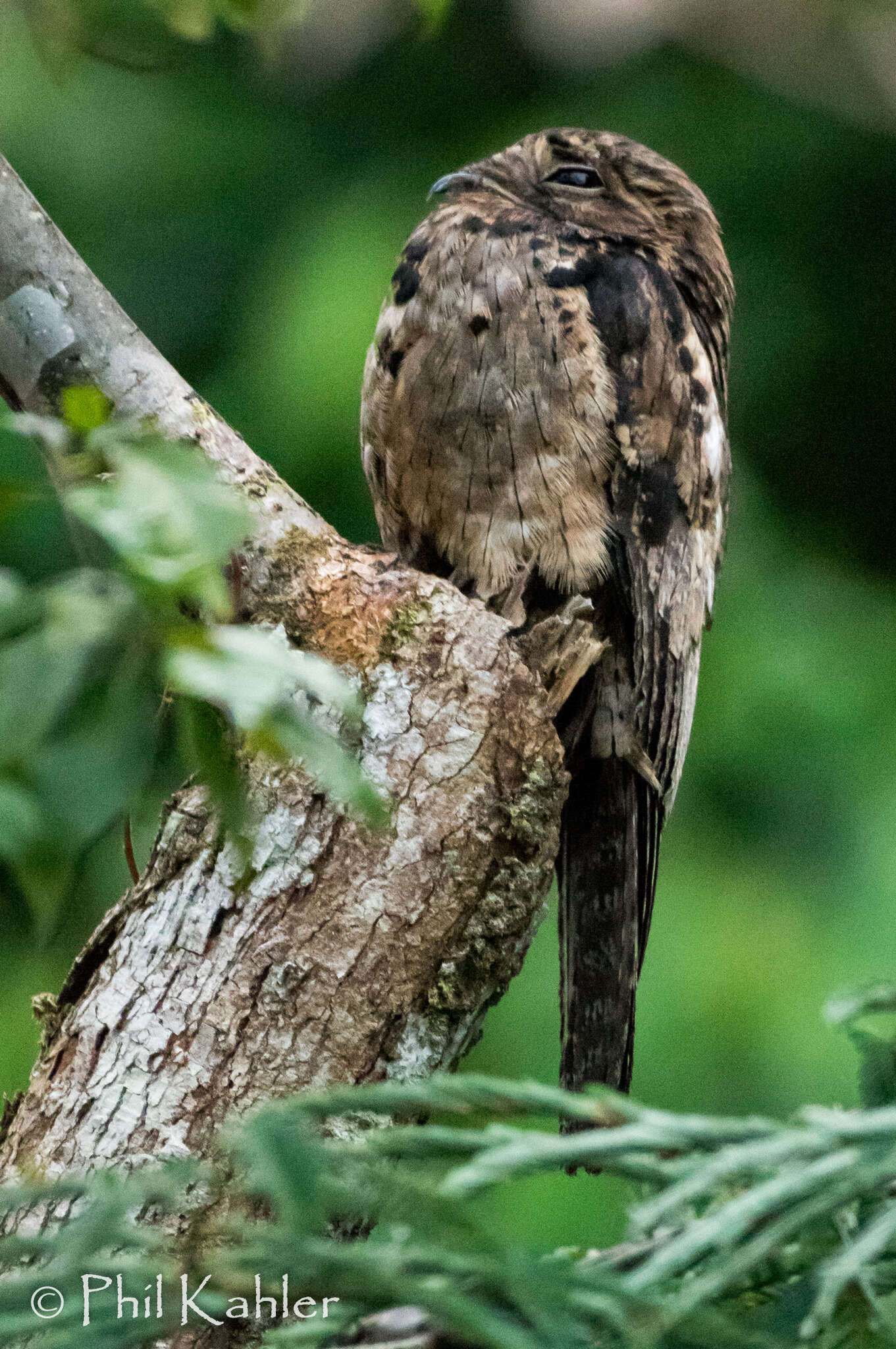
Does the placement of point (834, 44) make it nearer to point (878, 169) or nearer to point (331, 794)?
point (878, 169)

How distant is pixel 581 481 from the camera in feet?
5.69

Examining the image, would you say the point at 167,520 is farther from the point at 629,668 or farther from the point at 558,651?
the point at 629,668

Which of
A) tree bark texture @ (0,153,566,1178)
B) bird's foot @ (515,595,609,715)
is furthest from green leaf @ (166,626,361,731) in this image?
bird's foot @ (515,595,609,715)

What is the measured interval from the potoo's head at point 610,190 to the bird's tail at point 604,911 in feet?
2.79

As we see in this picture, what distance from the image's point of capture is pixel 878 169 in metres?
3.30

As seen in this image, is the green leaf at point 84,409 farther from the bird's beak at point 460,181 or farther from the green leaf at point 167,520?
the bird's beak at point 460,181

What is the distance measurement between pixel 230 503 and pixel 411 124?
317cm

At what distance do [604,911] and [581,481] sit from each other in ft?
2.06

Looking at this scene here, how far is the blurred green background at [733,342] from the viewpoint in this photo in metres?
2.51

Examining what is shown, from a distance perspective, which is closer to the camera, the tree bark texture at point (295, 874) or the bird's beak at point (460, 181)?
the tree bark texture at point (295, 874)

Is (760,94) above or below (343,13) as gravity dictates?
below

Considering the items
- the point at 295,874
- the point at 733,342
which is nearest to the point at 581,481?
the point at 295,874

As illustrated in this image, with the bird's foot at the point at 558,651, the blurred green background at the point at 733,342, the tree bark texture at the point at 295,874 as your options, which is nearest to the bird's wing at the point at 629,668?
the bird's foot at the point at 558,651

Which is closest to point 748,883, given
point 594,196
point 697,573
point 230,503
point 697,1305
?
point 697,573
